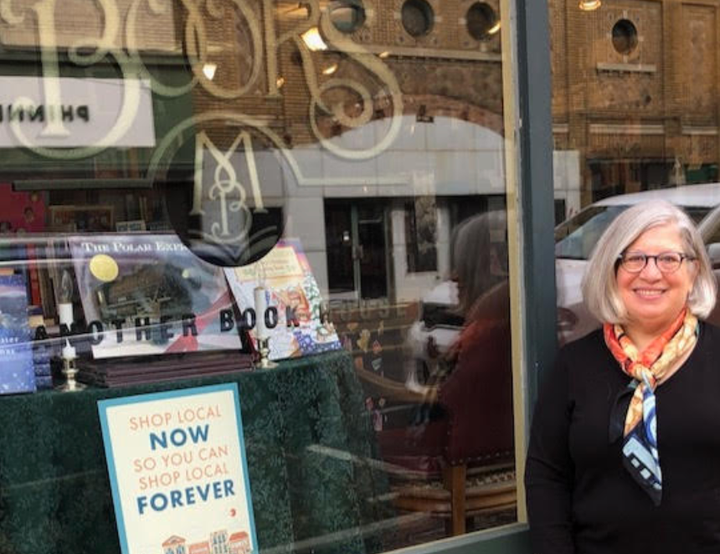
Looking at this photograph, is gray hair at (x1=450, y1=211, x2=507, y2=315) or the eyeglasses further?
gray hair at (x1=450, y1=211, x2=507, y2=315)

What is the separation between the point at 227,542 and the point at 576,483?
3.23ft

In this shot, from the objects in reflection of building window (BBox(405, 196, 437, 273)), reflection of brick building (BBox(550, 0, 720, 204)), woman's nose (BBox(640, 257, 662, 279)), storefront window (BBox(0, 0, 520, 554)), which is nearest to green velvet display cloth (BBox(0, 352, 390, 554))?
storefront window (BBox(0, 0, 520, 554))

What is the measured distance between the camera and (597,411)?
5.36 feet

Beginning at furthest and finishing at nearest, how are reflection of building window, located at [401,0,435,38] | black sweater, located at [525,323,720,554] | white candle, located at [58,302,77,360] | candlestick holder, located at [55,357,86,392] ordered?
reflection of building window, located at [401,0,435,38]
white candle, located at [58,302,77,360]
candlestick holder, located at [55,357,86,392]
black sweater, located at [525,323,720,554]

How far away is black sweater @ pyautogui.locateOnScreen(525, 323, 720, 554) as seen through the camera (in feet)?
5.08

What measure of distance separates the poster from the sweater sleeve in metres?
0.86

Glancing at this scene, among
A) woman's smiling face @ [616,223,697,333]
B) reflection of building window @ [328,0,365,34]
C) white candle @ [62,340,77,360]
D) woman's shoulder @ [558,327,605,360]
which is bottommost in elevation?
white candle @ [62,340,77,360]

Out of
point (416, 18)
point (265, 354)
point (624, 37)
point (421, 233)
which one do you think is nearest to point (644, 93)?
point (624, 37)

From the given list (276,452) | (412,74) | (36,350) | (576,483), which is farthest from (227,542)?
(412,74)

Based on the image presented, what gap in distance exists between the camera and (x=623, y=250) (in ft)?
5.48

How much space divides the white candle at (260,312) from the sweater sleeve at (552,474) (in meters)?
1.03

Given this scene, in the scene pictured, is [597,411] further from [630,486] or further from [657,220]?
[657,220]

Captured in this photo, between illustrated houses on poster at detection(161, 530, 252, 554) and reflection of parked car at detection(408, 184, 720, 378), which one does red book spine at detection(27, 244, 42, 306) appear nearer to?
illustrated houses on poster at detection(161, 530, 252, 554)

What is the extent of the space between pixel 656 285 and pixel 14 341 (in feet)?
5.47
